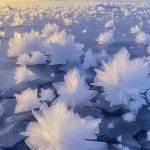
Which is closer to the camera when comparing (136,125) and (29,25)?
(136,125)

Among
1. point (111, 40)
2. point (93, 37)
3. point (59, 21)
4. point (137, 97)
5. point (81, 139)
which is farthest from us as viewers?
point (59, 21)

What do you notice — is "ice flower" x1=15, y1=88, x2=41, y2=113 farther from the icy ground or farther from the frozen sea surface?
the frozen sea surface

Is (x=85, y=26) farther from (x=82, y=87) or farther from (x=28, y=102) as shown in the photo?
(x=28, y=102)

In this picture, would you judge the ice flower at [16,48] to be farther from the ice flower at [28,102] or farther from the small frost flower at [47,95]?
the ice flower at [28,102]

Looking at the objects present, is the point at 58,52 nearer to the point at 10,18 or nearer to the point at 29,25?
the point at 29,25

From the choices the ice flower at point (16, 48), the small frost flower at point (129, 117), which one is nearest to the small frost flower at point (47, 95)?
the small frost flower at point (129, 117)

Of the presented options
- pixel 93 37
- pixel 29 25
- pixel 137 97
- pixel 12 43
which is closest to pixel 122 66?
pixel 137 97
